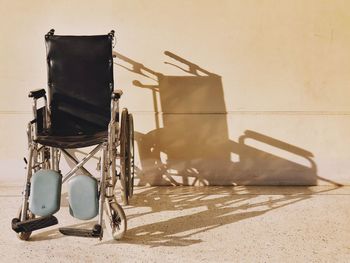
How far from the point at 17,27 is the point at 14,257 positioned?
1.69m

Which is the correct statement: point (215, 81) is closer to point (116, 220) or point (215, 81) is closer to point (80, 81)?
point (80, 81)

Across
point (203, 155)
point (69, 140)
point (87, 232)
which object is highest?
point (69, 140)

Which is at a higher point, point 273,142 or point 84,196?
point 273,142

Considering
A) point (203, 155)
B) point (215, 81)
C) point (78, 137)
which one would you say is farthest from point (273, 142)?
point (78, 137)

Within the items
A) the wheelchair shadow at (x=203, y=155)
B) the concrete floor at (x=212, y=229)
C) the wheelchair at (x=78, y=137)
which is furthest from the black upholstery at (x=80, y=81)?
the concrete floor at (x=212, y=229)

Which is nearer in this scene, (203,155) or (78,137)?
(78,137)

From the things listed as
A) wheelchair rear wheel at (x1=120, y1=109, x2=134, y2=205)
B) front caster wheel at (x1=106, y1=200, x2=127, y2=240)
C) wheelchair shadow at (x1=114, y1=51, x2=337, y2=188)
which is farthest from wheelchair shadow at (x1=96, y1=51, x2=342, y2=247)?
front caster wheel at (x1=106, y1=200, x2=127, y2=240)

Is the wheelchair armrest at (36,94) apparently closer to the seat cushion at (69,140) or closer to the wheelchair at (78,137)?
the wheelchair at (78,137)

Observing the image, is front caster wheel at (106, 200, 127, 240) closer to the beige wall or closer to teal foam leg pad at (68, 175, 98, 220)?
teal foam leg pad at (68, 175, 98, 220)

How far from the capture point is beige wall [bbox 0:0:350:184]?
3230 millimetres

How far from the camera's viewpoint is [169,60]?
328 cm

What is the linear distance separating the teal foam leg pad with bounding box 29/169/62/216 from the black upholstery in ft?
1.69

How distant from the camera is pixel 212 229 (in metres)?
2.71

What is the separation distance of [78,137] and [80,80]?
496 mm
